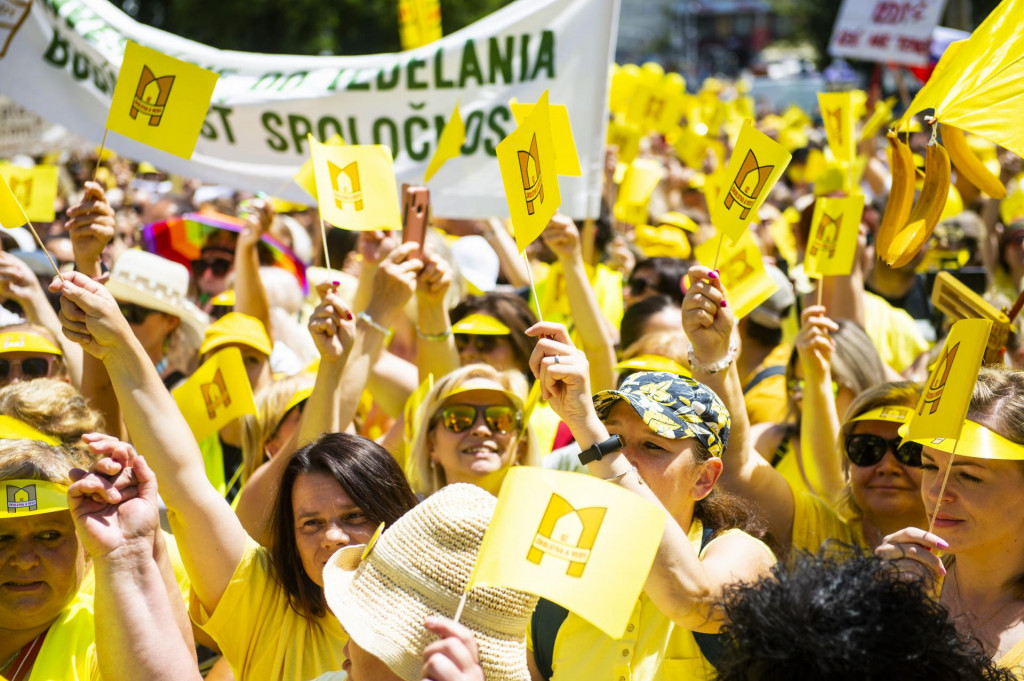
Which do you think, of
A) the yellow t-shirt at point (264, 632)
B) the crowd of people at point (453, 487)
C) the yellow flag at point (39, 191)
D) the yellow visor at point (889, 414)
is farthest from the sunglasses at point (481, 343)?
the yellow flag at point (39, 191)

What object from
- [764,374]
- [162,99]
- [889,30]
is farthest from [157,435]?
[889,30]

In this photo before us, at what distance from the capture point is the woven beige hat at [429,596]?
1857mm

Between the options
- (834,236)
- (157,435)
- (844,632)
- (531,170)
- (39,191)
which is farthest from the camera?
(39,191)

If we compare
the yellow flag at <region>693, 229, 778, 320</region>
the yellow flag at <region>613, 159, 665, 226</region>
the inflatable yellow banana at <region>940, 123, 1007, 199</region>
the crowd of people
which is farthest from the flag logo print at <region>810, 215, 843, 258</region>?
the yellow flag at <region>613, 159, 665, 226</region>

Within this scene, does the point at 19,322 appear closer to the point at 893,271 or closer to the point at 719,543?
the point at 719,543

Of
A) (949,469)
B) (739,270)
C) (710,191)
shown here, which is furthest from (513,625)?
(710,191)

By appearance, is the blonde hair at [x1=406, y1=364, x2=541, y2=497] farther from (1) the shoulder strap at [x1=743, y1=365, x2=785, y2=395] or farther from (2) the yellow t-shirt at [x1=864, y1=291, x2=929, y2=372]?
(2) the yellow t-shirt at [x1=864, y1=291, x2=929, y2=372]

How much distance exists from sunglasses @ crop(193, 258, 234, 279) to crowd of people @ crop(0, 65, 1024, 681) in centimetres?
93

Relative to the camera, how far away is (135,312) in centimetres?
452

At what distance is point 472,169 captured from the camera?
5.09 metres

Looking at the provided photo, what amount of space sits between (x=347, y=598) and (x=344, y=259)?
4.80 meters

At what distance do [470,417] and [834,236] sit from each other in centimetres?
149

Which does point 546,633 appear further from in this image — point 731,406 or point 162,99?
point 162,99

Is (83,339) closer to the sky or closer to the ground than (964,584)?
closer to the sky
